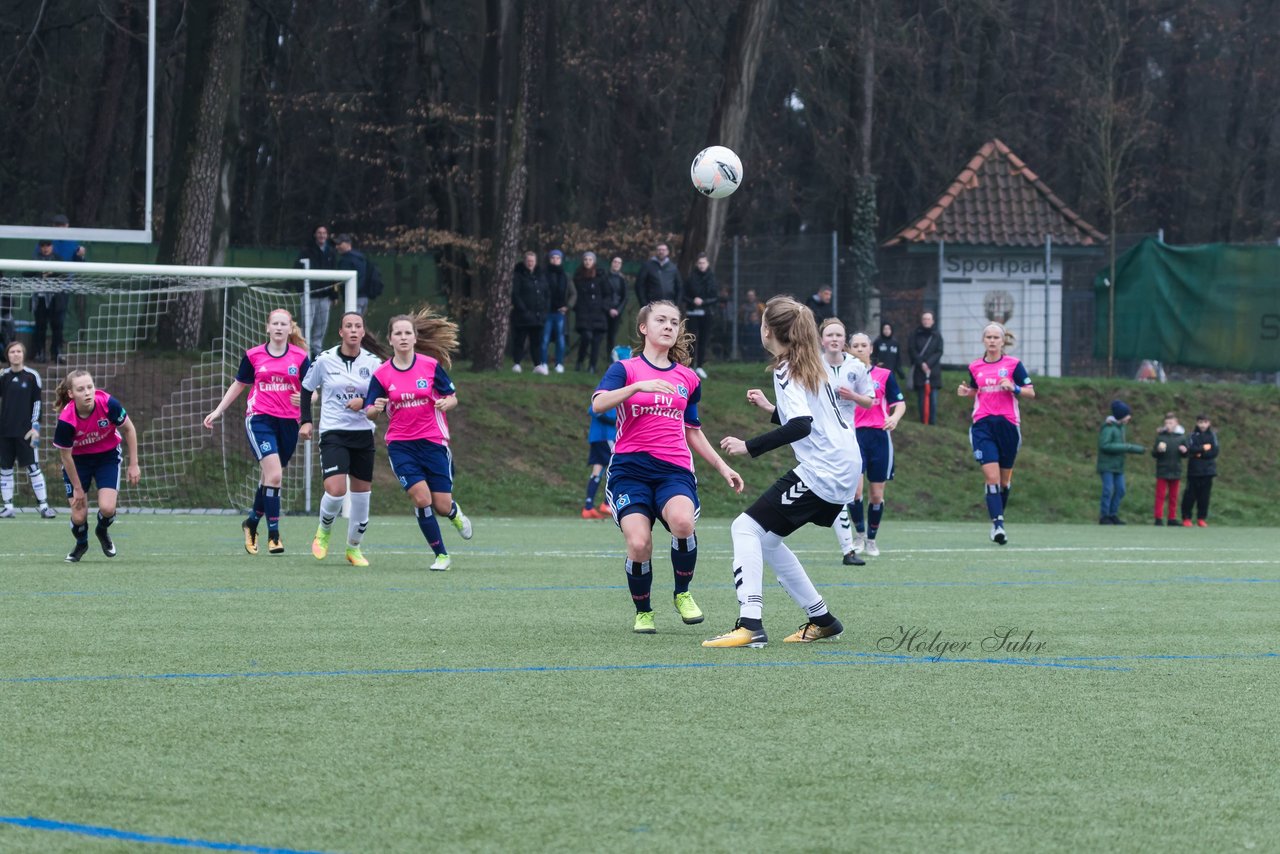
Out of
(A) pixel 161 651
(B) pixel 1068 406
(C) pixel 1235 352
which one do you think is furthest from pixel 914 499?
(A) pixel 161 651

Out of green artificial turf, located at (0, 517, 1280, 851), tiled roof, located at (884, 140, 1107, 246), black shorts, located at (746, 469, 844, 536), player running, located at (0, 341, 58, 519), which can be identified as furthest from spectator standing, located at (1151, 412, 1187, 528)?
black shorts, located at (746, 469, 844, 536)

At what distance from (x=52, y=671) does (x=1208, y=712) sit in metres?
4.50

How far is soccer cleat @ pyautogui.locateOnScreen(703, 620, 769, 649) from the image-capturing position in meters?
8.26

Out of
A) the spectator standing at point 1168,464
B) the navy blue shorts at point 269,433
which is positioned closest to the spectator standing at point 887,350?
the spectator standing at point 1168,464

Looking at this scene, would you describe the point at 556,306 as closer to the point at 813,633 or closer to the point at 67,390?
the point at 67,390

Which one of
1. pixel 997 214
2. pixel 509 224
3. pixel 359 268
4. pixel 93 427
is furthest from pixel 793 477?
pixel 997 214

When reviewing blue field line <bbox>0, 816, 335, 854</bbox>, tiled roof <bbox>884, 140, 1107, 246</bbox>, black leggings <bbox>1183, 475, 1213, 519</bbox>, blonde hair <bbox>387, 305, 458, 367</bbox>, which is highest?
tiled roof <bbox>884, 140, 1107, 246</bbox>

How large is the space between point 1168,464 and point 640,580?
16740 millimetres

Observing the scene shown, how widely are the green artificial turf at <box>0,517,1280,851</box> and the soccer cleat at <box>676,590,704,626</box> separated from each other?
0.36 meters

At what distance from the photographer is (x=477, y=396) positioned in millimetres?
25859

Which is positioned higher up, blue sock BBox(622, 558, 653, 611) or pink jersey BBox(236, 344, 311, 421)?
pink jersey BBox(236, 344, 311, 421)

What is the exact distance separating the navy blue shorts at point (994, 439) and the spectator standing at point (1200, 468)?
25.3 ft

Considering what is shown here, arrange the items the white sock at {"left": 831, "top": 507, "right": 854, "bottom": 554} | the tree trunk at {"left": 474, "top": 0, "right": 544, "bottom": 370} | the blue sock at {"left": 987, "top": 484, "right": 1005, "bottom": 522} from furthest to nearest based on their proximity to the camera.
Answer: the tree trunk at {"left": 474, "top": 0, "right": 544, "bottom": 370} → the blue sock at {"left": 987, "top": 484, "right": 1005, "bottom": 522} → the white sock at {"left": 831, "top": 507, "right": 854, "bottom": 554}

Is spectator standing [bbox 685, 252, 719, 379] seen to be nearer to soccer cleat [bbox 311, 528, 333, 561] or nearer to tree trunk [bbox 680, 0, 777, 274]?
tree trunk [bbox 680, 0, 777, 274]
